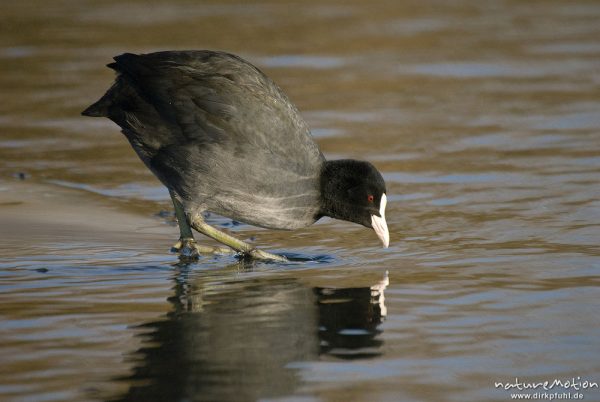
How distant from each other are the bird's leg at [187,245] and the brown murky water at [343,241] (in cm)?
14

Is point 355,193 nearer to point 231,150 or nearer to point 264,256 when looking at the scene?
point 264,256

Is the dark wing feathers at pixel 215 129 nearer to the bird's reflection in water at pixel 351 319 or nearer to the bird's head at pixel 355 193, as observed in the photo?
the bird's head at pixel 355 193

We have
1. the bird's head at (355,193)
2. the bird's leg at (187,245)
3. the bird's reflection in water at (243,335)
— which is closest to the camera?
the bird's reflection in water at (243,335)


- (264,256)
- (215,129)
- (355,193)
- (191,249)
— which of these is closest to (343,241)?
(355,193)

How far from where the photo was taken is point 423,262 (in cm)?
599

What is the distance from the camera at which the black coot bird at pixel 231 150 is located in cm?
624

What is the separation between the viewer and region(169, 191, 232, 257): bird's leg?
252 inches

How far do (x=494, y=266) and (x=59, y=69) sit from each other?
23.9 feet

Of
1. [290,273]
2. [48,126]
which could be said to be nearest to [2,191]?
[48,126]

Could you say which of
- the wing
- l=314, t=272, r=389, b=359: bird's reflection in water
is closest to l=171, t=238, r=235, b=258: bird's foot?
the wing

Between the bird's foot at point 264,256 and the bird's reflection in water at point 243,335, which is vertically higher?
the bird's foot at point 264,256

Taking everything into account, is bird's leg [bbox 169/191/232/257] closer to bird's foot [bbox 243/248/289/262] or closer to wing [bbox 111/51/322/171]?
bird's foot [bbox 243/248/289/262]

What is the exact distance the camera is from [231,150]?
20.4 feet

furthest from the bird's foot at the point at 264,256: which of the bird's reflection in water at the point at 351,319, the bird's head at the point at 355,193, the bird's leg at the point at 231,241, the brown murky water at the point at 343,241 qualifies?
the bird's reflection in water at the point at 351,319
